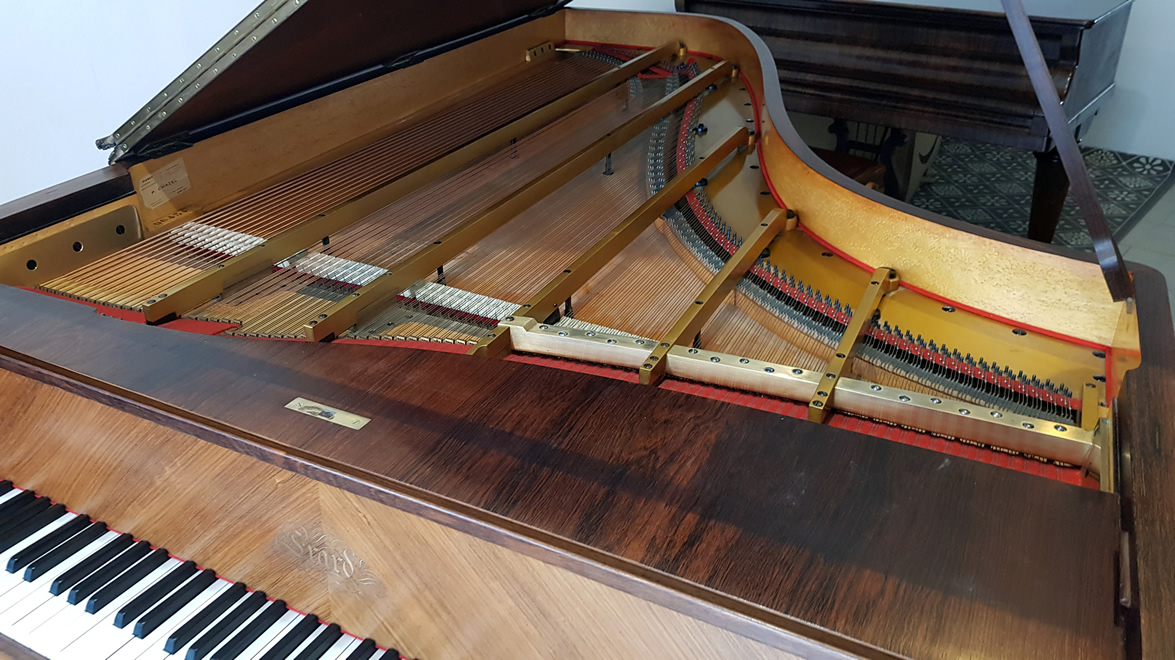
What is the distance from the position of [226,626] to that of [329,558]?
0.79 feet

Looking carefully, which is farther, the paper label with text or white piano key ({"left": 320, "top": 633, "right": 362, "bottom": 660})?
the paper label with text

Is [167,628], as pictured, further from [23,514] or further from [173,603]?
[23,514]

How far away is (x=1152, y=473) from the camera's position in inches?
40.8

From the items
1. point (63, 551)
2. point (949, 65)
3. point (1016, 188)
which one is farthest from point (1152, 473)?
point (1016, 188)

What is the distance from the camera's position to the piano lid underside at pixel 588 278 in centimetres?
169

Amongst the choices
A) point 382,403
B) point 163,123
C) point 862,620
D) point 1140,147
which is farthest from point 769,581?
point 1140,147

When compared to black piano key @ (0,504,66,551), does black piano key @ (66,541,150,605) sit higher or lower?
lower

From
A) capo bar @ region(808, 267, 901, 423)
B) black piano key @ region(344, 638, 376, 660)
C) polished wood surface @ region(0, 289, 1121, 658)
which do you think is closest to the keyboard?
black piano key @ region(344, 638, 376, 660)

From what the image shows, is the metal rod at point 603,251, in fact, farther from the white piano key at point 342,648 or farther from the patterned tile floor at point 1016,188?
the patterned tile floor at point 1016,188

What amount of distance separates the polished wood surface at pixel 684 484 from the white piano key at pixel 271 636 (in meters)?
0.31

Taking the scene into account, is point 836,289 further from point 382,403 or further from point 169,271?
point 169,271

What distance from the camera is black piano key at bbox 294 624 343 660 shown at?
4.13ft

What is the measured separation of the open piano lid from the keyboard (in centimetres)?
94

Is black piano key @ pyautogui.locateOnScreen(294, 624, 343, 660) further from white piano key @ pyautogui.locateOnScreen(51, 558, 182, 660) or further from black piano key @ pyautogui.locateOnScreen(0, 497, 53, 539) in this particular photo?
black piano key @ pyautogui.locateOnScreen(0, 497, 53, 539)
